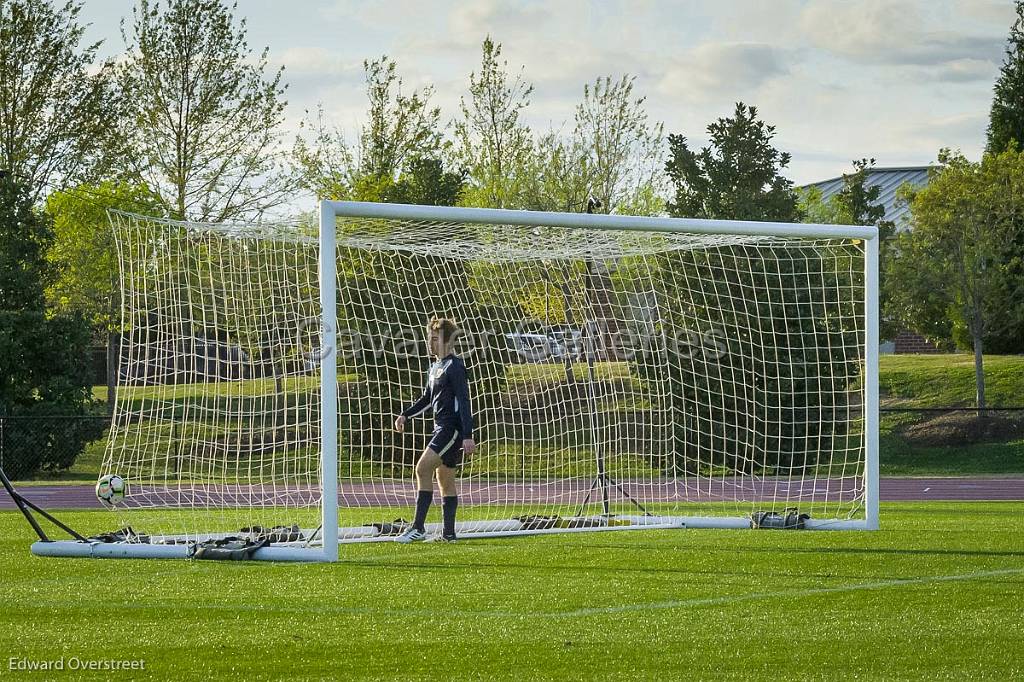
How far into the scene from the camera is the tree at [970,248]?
27078 mm

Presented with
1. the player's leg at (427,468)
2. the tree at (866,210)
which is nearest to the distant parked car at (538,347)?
the player's leg at (427,468)

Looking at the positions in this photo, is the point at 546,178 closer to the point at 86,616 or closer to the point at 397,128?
the point at 397,128

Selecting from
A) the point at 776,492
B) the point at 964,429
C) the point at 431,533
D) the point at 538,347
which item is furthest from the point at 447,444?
the point at 964,429

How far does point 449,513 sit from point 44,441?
13.6 meters

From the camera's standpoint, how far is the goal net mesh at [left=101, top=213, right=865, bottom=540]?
12359mm

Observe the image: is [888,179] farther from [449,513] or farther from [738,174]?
[449,513]

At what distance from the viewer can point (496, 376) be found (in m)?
17.4

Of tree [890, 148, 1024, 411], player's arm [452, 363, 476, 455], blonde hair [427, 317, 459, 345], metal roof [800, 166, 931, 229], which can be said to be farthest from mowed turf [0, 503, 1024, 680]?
metal roof [800, 166, 931, 229]

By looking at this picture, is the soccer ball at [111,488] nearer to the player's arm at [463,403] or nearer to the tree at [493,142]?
the player's arm at [463,403]

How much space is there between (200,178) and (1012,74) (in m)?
22.7

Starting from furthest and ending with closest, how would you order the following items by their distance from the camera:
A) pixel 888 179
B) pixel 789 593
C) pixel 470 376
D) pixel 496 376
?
pixel 888 179, pixel 470 376, pixel 496 376, pixel 789 593

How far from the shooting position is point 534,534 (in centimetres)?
1191

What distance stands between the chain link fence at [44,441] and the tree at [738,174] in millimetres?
12079

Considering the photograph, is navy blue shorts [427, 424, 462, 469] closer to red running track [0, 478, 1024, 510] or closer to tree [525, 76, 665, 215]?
red running track [0, 478, 1024, 510]
